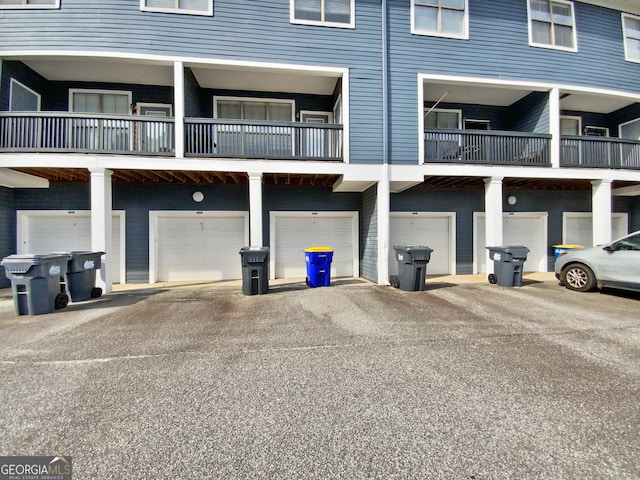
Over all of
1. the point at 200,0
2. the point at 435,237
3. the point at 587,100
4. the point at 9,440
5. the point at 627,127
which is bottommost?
the point at 9,440

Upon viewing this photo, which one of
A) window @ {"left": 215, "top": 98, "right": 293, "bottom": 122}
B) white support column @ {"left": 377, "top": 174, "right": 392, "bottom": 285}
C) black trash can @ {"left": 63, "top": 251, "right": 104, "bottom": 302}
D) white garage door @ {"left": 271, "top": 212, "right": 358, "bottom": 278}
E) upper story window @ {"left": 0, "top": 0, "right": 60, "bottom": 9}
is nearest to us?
black trash can @ {"left": 63, "top": 251, "right": 104, "bottom": 302}

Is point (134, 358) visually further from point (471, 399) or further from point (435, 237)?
point (435, 237)

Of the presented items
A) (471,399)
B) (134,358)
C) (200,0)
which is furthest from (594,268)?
(200,0)

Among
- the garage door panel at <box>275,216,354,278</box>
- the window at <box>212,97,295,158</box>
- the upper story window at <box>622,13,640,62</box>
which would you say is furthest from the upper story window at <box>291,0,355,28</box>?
the upper story window at <box>622,13,640,62</box>

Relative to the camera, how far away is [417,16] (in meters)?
7.80

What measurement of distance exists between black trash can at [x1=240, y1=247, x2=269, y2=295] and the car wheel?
7.11 meters

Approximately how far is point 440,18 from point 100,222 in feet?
34.0

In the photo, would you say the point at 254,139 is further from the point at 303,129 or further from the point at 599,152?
the point at 599,152

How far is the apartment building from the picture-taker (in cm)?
676

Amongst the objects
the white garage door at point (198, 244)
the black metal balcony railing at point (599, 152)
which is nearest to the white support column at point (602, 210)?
the black metal balcony railing at point (599, 152)

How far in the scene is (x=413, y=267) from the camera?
21.7ft

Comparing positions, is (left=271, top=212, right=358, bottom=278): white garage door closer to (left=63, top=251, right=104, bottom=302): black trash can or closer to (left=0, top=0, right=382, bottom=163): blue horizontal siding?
(left=0, top=0, right=382, bottom=163): blue horizontal siding

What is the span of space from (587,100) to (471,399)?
1186cm

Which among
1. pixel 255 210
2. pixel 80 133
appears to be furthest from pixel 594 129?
pixel 80 133
